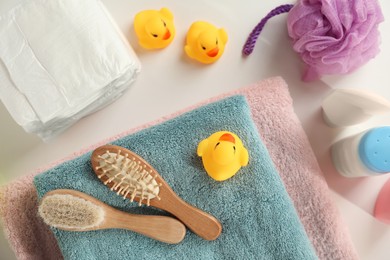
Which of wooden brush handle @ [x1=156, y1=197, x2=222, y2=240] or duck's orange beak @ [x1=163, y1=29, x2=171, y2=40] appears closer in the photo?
wooden brush handle @ [x1=156, y1=197, x2=222, y2=240]

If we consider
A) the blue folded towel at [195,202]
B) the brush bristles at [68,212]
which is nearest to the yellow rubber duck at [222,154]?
the blue folded towel at [195,202]

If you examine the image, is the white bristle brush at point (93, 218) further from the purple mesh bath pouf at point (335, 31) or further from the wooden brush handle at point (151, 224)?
the purple mesh bath pouf at point (335, 31)

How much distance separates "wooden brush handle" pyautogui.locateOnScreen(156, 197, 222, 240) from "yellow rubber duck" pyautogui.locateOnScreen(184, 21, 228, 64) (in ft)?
0.93

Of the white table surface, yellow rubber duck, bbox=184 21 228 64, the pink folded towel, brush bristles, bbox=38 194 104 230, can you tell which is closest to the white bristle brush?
brush bristles, bbox=38 194 104 230

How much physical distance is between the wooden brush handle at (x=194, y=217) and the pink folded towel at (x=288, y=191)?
170 millimetres

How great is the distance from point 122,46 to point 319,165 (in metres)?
0.41

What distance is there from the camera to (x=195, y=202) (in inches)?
24.5

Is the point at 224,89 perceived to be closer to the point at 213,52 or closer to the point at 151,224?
the point at 213,52

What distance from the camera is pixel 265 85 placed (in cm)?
74

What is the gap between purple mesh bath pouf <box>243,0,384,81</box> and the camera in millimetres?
689

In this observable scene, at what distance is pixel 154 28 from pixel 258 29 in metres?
0.20

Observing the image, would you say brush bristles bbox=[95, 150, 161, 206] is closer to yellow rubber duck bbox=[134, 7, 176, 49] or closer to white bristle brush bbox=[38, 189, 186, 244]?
white bristle brush bbox=[38, 189, 186, 244]

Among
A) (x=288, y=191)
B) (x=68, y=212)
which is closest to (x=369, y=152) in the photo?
(x=288, y=191)

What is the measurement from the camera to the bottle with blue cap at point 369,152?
2.14 ft
